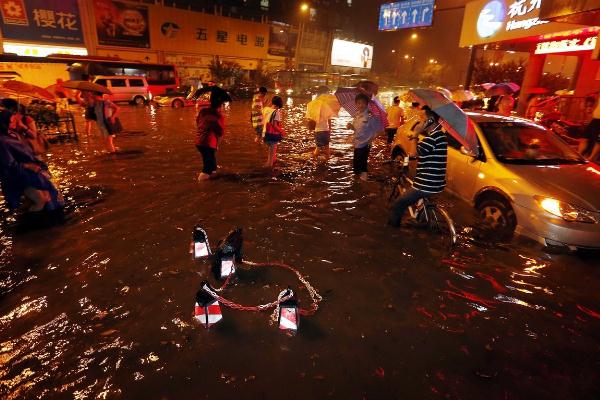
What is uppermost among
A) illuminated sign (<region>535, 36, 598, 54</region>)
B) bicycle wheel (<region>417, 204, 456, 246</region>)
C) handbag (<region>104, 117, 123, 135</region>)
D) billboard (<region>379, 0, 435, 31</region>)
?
billboard (<region>379, 0, 435, 31</region>)

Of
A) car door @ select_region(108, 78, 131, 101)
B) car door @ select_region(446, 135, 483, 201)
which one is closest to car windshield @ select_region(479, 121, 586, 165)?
car door @ select_region(446, 135, 483, 201)

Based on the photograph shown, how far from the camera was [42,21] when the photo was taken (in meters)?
25.6

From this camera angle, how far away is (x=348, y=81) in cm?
4659

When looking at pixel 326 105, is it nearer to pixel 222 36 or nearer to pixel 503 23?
pixel 503 23

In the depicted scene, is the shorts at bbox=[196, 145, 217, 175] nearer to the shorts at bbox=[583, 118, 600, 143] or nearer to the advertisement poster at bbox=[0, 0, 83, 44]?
the shorts at bbox=[583, 118, 600, 143]

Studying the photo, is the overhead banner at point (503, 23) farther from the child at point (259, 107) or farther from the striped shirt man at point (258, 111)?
the striped shirt man at point (258, 111)

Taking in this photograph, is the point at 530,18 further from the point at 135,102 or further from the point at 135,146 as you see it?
the point at 135,102

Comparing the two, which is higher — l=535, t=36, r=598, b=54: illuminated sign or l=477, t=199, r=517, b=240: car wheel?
l=535, t=36, r=598, b=54: illuminated sign

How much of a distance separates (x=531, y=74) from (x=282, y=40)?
1411 inches

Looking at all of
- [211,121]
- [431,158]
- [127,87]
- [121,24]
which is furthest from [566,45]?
[121,24]

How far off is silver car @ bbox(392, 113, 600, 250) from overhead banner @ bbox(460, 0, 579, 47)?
6841mm

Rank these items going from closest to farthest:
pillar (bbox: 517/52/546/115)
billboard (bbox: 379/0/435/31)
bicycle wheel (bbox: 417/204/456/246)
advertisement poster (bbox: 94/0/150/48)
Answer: bicycle wheel (bbox: 417/204/456/246), pillar (bbox: 517/52/546/115), billboard (bbox: 379/0/435/31), advertisement poster (bbox: 94/0/150/48)

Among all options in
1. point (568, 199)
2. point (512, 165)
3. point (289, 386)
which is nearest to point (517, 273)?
point (568, 199)

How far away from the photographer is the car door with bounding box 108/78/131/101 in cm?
2141
